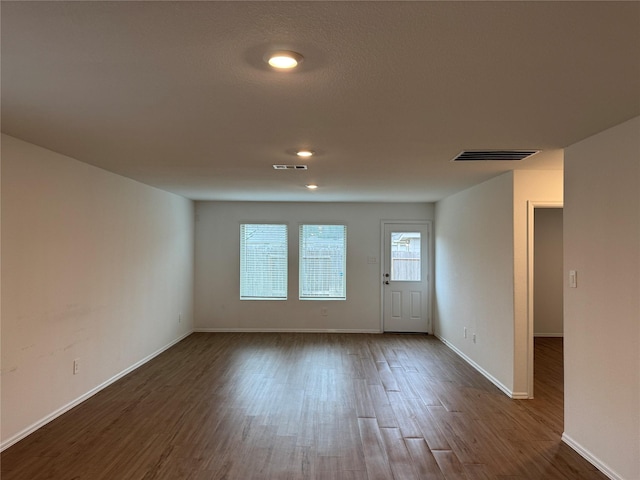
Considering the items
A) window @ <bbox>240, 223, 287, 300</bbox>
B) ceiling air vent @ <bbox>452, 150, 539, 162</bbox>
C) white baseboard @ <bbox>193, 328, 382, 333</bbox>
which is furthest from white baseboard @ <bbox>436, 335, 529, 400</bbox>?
window @ <bbox>240, 223, 287, 300</bbox>

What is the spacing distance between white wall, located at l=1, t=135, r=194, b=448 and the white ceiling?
0.41m

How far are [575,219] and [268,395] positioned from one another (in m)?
3.19

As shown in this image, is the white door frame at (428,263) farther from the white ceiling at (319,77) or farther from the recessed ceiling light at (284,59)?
the recessed ceiling light at (284,59)

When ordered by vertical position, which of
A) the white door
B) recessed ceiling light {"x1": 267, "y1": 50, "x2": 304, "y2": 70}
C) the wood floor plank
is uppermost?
recessed ceiling light {"x1": 267, "y1": 50, "x2": 304, "y2": 70}

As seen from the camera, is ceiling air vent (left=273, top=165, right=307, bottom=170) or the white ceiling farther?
ceiling air vent (left=273, top=165, right=307, bottom=170)

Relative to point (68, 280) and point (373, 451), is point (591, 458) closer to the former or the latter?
point (373, 451)

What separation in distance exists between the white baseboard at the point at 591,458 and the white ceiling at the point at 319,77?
226 cm

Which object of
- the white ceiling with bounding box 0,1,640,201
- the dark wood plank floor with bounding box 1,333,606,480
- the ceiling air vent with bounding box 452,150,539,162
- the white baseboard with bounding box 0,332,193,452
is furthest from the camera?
the ceiling air vent with bounding box 452,150,539,162

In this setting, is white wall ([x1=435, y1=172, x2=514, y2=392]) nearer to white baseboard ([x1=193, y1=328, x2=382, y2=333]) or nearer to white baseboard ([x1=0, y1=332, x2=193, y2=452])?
white baseboard ([x1=193, y1=328, x2=382, y2=333])

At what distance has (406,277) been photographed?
7.44m

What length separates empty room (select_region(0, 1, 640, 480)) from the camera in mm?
1602

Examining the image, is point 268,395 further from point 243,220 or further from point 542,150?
point 243,220

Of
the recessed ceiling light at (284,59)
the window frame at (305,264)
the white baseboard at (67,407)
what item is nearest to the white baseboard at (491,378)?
the window frame at (305,264)

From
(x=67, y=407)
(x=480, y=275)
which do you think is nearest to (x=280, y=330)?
(x=480, y=275)
